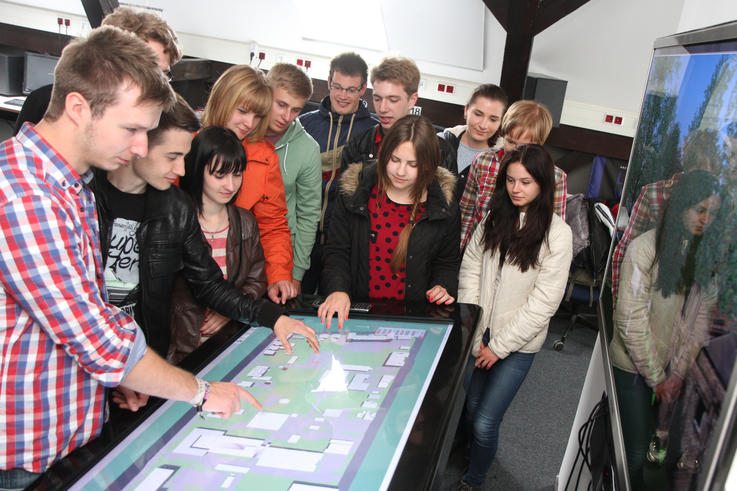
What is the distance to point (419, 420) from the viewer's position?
1219mm

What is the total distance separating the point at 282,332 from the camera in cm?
156

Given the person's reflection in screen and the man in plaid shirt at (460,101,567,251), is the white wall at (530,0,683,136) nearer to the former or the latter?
the man in plaid shirt at (460,101,567,251)

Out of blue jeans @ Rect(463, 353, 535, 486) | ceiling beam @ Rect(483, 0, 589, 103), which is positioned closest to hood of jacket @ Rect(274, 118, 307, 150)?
blue jeans @ Rect(463, 353, 535, 486)

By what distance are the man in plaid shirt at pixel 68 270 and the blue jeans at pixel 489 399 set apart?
128 cm

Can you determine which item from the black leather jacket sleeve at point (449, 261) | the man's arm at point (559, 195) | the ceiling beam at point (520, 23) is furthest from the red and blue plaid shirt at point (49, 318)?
the ceiling beam at point (520, 23)

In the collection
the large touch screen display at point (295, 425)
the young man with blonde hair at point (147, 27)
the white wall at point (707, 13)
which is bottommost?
the large touch screen display at point (295, 425)

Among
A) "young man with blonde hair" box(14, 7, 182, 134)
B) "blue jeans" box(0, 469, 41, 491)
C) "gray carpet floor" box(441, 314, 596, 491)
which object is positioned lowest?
"gray carpet floor" box(441, 314, 596, 491)

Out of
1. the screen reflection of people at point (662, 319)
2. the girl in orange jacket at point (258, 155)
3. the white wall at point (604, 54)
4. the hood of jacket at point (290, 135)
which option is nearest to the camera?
the screen reflection of people at point (662, 319)

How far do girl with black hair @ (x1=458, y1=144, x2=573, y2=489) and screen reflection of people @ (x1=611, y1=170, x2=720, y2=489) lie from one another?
62cm

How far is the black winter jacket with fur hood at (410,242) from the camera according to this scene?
2029 mm

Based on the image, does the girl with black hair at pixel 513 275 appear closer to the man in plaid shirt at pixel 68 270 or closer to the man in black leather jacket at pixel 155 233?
the man in black leather jacket at pixel 155 233

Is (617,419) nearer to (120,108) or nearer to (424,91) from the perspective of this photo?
(120,108)

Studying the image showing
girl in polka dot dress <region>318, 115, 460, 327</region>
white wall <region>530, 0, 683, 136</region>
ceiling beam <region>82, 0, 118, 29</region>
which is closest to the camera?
girl in polka dot dress <region>318, 115, 460, 327</region>

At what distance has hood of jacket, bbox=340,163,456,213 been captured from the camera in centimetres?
202
